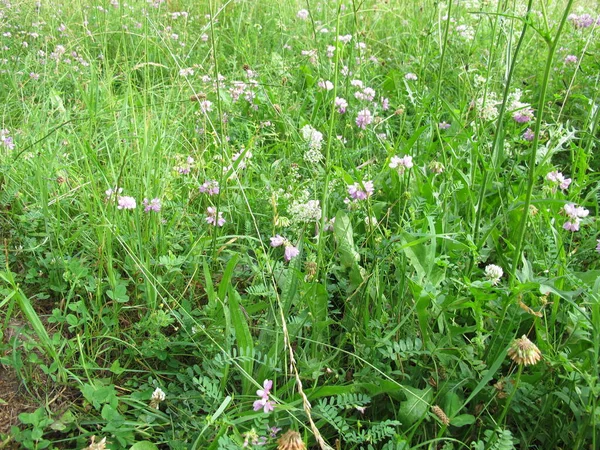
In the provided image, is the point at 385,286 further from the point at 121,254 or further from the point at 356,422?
the point at 121,254

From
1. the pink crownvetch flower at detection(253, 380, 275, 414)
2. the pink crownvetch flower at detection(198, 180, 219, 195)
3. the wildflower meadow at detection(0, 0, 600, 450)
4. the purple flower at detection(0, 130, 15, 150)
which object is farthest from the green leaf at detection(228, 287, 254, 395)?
the purple flower at detection(0, 130, 15, 150)

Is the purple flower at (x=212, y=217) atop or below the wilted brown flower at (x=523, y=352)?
below

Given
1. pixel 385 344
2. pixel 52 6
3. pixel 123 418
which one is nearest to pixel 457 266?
pixel 385 344

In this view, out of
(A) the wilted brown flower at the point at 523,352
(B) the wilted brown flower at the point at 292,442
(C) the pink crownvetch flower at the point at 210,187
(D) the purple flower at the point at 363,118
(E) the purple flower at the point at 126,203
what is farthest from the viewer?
(D) the purple flower at the point at 363,118

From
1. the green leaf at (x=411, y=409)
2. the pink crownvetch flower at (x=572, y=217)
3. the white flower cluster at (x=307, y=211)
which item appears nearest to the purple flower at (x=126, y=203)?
the white flower cluster at (x=307, y=211)

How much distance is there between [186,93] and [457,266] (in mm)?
1684

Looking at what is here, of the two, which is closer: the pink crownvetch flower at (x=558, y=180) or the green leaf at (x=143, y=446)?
the green leaf at (x=143, y=446)

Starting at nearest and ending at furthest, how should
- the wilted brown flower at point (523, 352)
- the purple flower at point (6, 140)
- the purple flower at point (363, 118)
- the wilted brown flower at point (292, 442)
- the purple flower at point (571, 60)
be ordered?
the wilted brown flower at point (292, 442) < the wilted brown flower at point (523, 352) < the purple flower at point (6, 140) < the purple flower at point (363, 118) < the purple flower at point (571, 60)

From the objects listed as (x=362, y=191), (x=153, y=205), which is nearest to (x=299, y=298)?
(x=362, y=191)

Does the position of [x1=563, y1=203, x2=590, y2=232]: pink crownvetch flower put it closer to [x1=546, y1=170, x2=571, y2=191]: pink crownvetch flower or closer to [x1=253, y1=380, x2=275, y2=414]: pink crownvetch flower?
[x1=546, y1=170, x2=571, y2=191]: pink crownvetch flower

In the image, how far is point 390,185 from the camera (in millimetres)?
2008

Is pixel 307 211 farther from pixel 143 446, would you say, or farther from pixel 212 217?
pixel 143 446

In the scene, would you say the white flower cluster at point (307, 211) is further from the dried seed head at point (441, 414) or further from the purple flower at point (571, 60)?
the purple flower at point (571, 60)

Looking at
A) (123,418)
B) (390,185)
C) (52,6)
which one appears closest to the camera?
(123,418)
